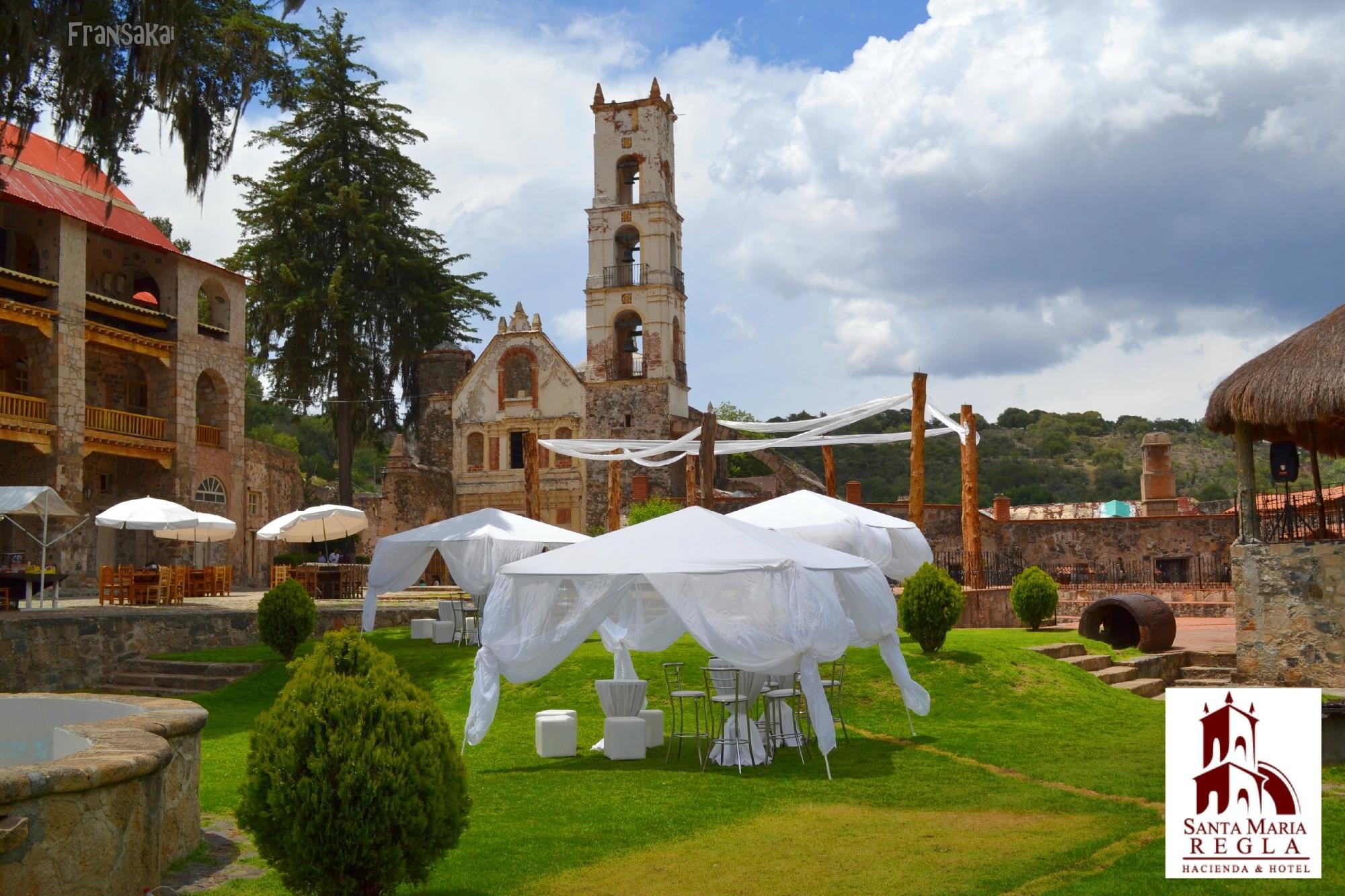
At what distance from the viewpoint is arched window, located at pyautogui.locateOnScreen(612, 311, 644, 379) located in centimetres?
3431

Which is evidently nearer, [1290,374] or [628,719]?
[628,719]

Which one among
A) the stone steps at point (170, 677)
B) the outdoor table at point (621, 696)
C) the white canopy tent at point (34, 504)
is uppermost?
the white canopy tent at point (34, 504)

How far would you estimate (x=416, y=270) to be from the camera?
1253 inches

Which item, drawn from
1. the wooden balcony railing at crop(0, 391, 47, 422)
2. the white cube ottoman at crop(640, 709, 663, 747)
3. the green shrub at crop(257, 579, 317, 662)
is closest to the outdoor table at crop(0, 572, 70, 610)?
the green shrub at crop(257, 579, 317, 662)

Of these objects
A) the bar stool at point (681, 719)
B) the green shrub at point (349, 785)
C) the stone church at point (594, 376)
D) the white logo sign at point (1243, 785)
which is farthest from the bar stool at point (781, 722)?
the stone church at point (594, 376)

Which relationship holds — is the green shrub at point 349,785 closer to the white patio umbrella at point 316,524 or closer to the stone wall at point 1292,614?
the stone wall at point 1292,614

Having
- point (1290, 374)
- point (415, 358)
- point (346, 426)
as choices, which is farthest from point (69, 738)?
point (415, 358)

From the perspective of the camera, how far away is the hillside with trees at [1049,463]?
44188mm

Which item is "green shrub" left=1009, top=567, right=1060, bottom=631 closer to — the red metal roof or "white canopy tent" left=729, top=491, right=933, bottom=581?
"white canopy tent" left=729, top=491, right=933, bottom=581

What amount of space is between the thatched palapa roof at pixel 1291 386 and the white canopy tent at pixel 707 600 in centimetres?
448

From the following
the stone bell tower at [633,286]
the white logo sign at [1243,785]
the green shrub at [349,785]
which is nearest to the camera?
the green shrub at [349,785]

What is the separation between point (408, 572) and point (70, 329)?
1097 centimetres

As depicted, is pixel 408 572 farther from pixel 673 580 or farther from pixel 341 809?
pixel 341 809

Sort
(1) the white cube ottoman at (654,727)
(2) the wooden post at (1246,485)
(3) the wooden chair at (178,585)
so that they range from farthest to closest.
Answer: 1. (3) the wooden chair at (178,585)
2. (2) the wooden post at (1246,485)
3. (1) the white cube ottoman at (654,727)
